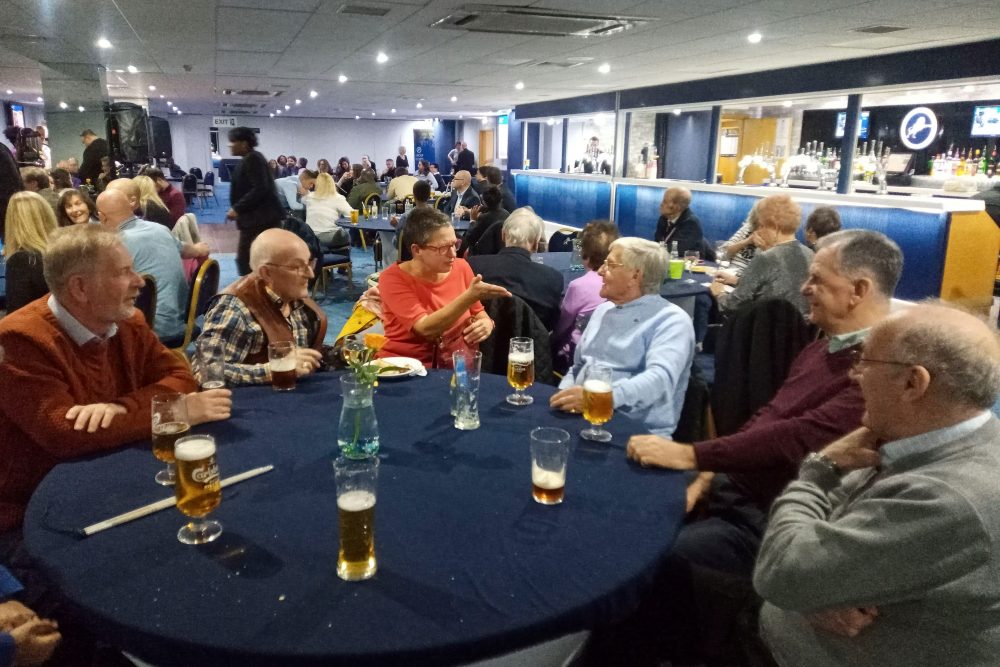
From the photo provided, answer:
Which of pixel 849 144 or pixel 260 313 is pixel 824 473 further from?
pixel 849 144

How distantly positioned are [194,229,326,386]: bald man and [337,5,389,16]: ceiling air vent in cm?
381

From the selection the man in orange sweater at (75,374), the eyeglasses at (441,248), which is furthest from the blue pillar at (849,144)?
the man in orange sweater at (75,374)

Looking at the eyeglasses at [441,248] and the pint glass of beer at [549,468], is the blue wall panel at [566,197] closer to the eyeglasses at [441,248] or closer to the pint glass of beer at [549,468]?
the eyeglasses at [441,248]

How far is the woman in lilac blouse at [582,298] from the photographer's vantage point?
131 inches

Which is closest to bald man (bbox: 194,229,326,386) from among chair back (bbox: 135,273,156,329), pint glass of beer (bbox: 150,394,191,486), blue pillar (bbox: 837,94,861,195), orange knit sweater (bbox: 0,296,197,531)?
orange knit sweater (bbox: 0,296,197,531)

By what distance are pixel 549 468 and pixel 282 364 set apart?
106 centimetres

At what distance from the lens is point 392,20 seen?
598cm

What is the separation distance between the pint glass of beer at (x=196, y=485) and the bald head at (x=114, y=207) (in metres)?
3.35

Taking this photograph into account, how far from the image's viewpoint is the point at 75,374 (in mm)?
1777

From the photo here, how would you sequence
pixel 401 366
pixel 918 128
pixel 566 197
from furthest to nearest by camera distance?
pixel 566 197
pixel 918 128
pixel 401 366

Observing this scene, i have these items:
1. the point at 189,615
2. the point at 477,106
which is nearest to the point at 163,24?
the point at 189,615

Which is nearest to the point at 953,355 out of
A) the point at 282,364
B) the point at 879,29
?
the point at 282,364

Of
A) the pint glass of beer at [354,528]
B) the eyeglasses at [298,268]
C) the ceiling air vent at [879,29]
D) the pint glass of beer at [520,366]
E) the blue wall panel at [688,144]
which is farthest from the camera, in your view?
the blue wall panel at [688,144]

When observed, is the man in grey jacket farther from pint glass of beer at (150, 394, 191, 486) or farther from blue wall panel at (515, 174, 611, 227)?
blue wall panel at (515, 174, 611, 227)
